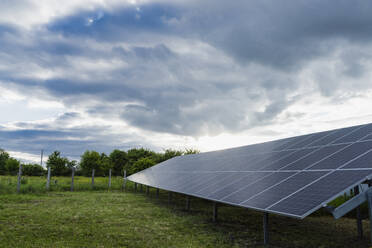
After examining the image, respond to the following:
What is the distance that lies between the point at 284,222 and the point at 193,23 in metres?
12.2

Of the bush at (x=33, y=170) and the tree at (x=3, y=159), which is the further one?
the tree at (x=3, y=159)

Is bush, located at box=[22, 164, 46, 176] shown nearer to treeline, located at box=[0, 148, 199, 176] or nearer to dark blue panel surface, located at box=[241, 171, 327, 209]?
treeline, located at box=[0, 148, 199, 176]

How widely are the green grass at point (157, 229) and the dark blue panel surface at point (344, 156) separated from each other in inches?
106

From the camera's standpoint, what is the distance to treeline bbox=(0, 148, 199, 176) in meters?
47.8

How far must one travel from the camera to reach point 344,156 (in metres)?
9.40

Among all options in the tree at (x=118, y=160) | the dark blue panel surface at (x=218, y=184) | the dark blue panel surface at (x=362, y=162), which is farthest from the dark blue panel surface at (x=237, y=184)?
the tree at (x=118, y=160)

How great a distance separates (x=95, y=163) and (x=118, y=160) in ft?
73.3

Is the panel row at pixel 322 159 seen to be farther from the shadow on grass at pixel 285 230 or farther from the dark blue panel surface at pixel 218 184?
the shadow on grass at pixel 285 230

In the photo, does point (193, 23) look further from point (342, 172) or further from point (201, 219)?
point (342, 172)

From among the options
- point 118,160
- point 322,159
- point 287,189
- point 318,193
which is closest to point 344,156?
point 322,159

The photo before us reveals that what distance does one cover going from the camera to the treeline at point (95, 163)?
47.8m

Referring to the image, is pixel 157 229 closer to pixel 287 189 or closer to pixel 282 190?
pixel 282 190

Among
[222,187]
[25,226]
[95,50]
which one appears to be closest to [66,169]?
[95,50]

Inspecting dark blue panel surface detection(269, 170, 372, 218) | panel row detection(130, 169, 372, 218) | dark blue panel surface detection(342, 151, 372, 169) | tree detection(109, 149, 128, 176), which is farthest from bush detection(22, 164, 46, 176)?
dark blue panel surface detection(342, 151, 372, 169)
